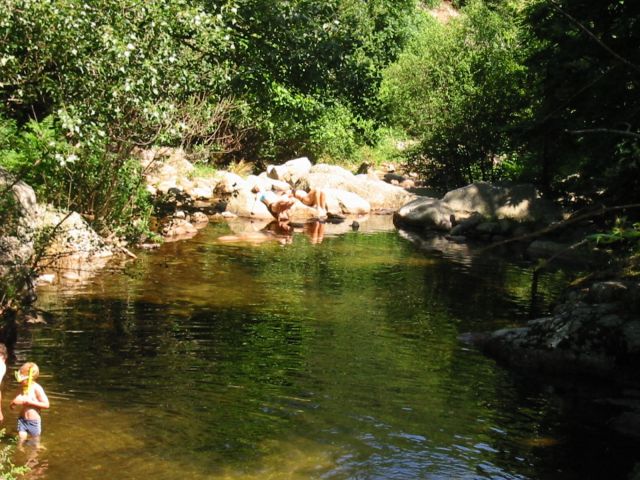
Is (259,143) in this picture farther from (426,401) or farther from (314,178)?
(426,401)

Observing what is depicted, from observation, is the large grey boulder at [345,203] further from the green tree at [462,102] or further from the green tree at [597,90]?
the green tree at [597,90]

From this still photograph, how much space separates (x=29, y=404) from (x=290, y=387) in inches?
132

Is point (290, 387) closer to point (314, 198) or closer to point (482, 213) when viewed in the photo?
point (482, 213)

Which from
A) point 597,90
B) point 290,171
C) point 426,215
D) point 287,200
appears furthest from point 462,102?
point 597,90

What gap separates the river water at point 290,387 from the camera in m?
8.04

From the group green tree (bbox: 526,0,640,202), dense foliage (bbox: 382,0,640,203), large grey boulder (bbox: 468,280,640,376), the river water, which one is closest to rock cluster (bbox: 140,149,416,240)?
dense foliage (bbox: 382,0,640,203)

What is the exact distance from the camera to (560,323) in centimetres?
1199

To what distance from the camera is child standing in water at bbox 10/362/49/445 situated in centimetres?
778

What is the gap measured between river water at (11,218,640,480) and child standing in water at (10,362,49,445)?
219 mm

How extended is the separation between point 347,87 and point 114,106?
A: 5478 millimetres

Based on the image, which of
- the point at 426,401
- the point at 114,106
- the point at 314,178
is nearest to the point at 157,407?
the point at 426,401

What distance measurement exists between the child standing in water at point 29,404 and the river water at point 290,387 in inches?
8.6

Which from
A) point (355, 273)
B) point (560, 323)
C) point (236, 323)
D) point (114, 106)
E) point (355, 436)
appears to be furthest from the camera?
point (355, 273)

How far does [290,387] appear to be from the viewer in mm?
10148
